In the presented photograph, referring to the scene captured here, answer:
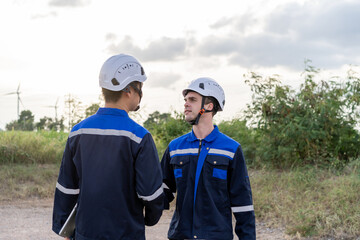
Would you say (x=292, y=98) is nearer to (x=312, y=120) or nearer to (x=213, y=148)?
(x=312, y=120)

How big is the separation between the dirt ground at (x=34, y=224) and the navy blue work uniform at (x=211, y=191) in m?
3.49

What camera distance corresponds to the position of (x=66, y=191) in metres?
2.77

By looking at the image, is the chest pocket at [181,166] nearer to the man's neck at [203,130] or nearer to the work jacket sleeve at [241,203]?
the man's neck at [203,130]

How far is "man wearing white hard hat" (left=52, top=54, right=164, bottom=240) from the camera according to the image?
8.40 ft

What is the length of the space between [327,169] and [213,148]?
684 centimetres

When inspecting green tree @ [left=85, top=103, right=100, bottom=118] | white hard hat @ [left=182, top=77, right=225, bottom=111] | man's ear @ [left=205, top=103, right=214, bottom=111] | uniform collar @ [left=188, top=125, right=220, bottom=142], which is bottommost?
uniform collar @ [left=188, top=125, right=220, bottom=142]

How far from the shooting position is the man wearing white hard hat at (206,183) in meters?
3.04

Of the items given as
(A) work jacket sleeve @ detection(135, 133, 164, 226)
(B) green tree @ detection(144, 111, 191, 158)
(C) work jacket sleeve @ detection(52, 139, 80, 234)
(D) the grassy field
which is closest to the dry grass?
(D) the grassy field

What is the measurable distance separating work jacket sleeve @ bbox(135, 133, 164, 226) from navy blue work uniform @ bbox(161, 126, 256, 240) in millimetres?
548

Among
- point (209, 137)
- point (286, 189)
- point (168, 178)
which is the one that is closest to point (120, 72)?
point (209, 137)

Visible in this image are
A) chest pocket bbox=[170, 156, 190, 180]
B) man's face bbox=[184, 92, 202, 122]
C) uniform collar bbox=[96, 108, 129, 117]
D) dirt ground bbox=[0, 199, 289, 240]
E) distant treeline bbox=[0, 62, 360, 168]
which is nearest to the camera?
uniform collar bbox=[96, 108, 129, 117]

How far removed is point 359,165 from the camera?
350 inches

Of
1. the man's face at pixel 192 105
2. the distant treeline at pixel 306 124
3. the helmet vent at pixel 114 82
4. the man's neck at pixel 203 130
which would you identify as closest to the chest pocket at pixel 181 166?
the man's neck at pixel 203 130

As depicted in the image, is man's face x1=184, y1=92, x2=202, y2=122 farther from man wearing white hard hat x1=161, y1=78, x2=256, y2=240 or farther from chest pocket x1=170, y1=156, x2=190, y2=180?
chest pocket x1=170, y1=156, x2=190, y2=180
